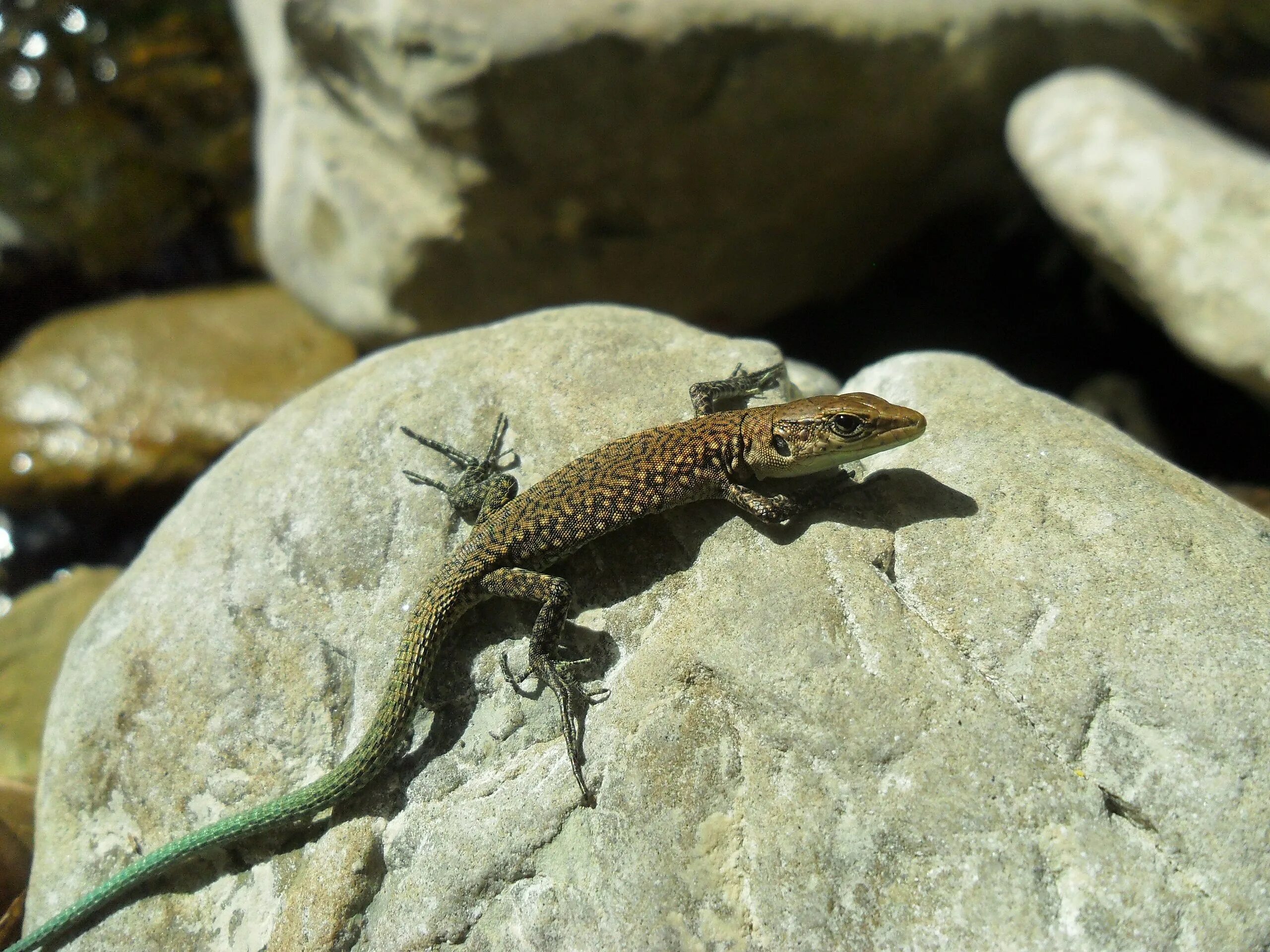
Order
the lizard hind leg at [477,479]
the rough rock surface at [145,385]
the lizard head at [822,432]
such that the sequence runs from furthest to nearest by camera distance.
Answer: the rough rock surface at [145,385] → the lizard hind leg at [477,479] → the lizard head at [822,432]

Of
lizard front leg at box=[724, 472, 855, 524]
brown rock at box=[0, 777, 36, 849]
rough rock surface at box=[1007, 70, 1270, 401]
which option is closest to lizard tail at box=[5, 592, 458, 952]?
brown rock at box=[0, 777, 36, 849]

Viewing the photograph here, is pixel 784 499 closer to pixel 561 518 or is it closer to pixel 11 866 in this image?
pixel 561 518

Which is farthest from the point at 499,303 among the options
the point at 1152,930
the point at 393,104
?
the point at 1152,930

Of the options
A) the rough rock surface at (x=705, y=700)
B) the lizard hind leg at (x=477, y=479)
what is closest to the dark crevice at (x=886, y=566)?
the rough rock surface at (x=705, y=700)

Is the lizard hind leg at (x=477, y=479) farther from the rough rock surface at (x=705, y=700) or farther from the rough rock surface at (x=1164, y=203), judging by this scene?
the rough rock surface at (x=1164, y=203)

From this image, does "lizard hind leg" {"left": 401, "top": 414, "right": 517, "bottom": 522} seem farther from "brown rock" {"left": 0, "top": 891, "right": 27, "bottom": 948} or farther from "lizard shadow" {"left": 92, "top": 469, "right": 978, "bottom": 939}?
"brown rock" {"left": 0, "top": 891, "right": 27, "bottom": 948}
